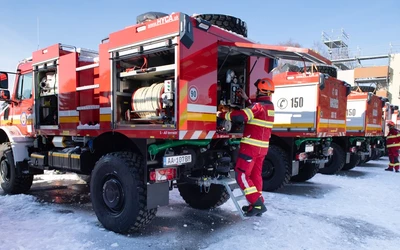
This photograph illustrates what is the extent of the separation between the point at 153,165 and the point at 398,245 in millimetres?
3355

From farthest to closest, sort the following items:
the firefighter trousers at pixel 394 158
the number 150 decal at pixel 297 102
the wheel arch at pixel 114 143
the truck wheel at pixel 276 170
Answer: the firefighter trousers at pixel 394 158
the number 150 decal at pixel 297 102
the truck wheel at pixel 276 170
the wheel arch at pixel 114 143

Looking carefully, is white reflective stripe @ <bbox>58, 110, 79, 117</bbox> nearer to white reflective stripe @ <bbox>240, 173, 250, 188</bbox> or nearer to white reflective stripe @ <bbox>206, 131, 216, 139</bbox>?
white reflective stripe @ <bbox>206, 131, 216, 139</bbox>

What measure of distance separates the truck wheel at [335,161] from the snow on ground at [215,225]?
2.85 metres

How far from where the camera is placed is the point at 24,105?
6.36 metres

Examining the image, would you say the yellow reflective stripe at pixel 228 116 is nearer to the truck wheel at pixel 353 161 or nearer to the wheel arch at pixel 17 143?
the wheel arch at pixel 17 143

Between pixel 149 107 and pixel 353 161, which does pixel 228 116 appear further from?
pixel 353 161

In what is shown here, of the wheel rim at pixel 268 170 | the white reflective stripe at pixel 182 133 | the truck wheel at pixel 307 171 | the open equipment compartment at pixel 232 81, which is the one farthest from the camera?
the truck wheel at pixel 307 171

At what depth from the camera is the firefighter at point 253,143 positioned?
4309 mm

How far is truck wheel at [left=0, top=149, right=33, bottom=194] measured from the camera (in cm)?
618

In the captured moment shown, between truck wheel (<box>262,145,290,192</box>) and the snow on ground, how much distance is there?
24cm

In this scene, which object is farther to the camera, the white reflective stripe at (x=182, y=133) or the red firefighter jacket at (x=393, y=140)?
the red firefighter jacket at (x=393, y=140)

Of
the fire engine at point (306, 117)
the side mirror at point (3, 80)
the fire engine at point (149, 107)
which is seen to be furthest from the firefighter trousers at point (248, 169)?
the side mirror at point (3, 80)

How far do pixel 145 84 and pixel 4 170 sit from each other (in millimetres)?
3949

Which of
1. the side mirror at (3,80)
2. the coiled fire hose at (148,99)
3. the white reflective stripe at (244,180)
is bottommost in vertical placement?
the white reflective stripe at (244,180)
